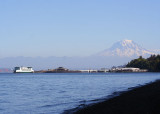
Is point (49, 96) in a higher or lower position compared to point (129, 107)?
lower

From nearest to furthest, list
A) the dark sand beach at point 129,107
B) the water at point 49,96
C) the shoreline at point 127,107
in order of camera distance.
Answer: the dark sand beach at point 129,107 < the shoreline at point 127,107 < the water at point 49,96

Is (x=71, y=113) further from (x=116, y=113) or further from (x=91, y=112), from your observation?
(x=116, y=113)

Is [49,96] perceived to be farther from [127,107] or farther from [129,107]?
[129,107]

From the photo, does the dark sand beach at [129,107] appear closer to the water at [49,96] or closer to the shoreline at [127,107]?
the shoreline at [127,107]

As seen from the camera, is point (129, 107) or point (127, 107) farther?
point (127, 107)

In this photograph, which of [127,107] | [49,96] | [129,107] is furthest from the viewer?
[49,96]

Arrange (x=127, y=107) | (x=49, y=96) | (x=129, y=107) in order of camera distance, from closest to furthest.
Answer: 1. (x=129, y=107)
2. (x=127, y=107)
3. (x=49, y=96)

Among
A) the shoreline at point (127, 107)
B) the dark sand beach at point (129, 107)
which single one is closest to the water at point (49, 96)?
the shoreline at point (127, 107)

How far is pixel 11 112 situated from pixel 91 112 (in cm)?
807

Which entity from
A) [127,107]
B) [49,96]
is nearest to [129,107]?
[127,107]

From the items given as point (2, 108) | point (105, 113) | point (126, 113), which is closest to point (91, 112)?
point (105, 113)

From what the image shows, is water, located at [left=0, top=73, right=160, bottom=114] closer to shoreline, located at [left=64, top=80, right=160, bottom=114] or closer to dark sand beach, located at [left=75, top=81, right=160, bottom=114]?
shoreline, located at [left=64, top=80, right=160, bottom=114]

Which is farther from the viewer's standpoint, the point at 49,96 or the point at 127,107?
the point at 49,96

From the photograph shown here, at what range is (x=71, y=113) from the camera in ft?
77.9
